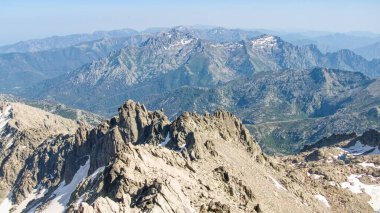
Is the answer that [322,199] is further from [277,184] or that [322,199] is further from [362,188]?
[362,188]

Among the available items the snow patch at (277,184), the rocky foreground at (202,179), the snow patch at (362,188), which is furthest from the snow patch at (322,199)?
the snow patch at (362,188)

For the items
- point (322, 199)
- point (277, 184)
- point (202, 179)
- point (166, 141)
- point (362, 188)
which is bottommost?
point (362, 188)

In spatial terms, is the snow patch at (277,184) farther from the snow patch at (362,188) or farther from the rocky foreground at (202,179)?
the snow patch at (362,188)

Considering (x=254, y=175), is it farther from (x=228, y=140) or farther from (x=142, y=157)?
(x=142, y=157)

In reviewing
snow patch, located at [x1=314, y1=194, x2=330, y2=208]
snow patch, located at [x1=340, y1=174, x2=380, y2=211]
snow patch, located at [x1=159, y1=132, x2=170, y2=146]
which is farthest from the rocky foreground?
snow patch, located at [x1=159, y1=132, x2=170, y2=146]

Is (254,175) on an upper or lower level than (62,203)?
upper

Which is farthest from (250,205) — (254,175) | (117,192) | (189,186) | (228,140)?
(228,140)

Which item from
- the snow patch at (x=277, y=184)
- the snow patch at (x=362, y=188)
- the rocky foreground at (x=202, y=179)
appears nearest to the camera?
the rocky foreground at (x=202, y=179)

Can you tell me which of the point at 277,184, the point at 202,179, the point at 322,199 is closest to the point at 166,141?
the point at 277,184
